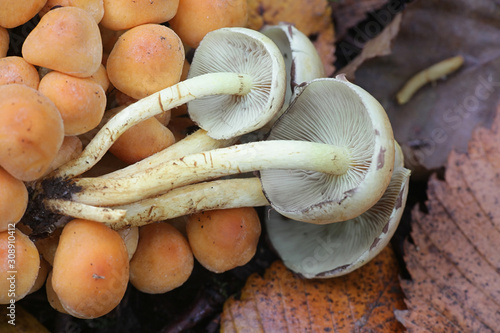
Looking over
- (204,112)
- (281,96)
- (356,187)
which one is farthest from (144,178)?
(356,187)

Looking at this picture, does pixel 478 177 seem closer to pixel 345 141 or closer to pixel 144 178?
pixel 345 141

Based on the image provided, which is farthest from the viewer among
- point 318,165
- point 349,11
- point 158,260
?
point 349,11

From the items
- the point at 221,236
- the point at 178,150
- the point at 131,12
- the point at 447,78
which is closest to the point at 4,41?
the point at 131,12

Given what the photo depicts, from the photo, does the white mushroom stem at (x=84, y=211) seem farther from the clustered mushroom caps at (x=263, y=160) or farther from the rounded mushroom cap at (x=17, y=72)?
the rounded mushroom cap at (x=17, y=72)

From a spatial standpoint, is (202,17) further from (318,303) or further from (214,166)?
(318,303)

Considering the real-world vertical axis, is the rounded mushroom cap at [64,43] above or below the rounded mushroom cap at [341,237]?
above

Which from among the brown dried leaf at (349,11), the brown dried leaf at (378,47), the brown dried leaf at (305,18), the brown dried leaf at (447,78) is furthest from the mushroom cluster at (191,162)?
the brown dried leaf at (447,78)
